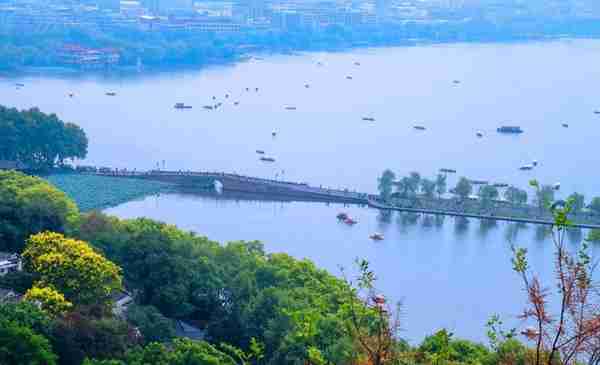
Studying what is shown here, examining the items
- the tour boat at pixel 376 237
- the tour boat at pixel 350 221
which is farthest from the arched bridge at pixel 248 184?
the tour boat at pixel 376 237

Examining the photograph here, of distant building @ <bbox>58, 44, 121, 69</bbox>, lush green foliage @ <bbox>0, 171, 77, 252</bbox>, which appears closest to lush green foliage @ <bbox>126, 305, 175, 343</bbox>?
lush green foliage @ <bbox>0, 171, 77, 252</bbox>

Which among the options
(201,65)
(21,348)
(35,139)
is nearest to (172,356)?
(21,348)

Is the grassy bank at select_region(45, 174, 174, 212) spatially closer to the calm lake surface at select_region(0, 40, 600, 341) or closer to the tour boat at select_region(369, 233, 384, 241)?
the calm lake surface at select_region(0, 40, 600, 341)

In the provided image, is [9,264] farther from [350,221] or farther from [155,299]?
[350,221]

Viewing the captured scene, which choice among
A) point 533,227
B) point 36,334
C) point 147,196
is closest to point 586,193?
point 533,227

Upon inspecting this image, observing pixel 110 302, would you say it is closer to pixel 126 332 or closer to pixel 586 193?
pixel 126 332

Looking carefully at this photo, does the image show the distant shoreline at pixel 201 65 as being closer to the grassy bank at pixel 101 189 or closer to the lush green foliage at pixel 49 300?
the grassy bank at pixel 101 189
